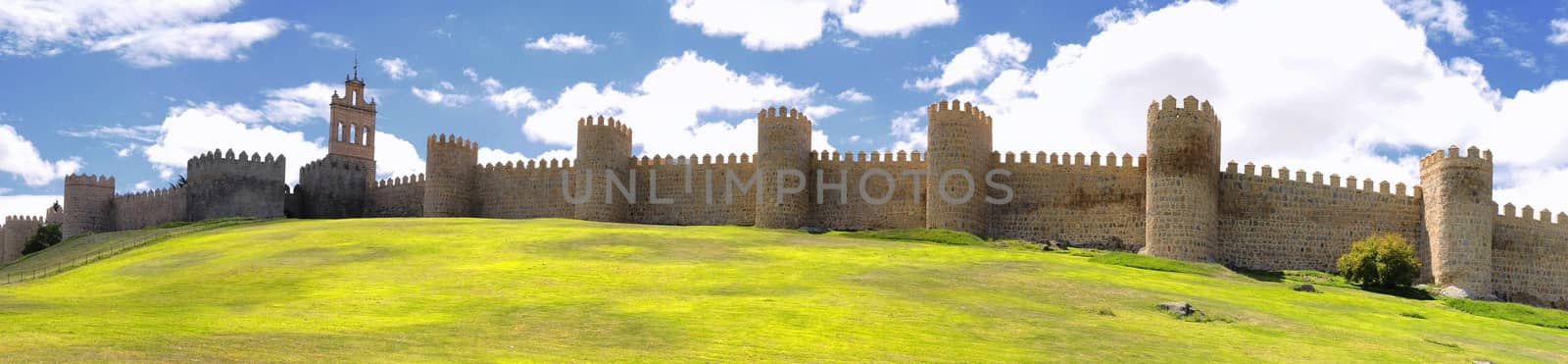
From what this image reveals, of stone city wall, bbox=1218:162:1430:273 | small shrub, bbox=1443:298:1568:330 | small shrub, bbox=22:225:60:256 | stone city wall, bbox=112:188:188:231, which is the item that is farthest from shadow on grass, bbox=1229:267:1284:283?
small shrub, bbox=22:225:60:256

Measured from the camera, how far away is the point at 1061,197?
48.1 meters

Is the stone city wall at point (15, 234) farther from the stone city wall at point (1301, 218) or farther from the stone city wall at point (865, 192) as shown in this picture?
the stone city wall at point (1301, 218)

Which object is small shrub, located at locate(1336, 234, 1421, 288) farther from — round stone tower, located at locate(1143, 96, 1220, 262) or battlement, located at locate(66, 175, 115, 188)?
battlement, located at locate(66, 175, 115, 188)

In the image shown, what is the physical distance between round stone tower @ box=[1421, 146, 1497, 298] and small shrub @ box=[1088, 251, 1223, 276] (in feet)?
27.1

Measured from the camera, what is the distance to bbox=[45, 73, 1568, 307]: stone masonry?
145 ft

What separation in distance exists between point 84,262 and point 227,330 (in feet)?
69.4

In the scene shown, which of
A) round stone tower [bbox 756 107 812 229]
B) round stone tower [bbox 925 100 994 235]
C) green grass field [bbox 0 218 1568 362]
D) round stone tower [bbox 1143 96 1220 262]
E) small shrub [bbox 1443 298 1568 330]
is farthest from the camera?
round stone tower [bbox 756 107 812 229]

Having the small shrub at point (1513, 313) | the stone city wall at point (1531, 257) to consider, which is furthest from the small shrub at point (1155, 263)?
the stone city wall at point (1531, 257)

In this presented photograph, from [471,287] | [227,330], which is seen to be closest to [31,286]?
[471,287]

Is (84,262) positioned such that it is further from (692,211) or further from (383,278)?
(692,211)

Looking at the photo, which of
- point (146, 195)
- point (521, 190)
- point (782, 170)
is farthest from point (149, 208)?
point (782, 170)

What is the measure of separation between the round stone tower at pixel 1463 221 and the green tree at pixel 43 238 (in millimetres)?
62646

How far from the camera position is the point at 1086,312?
26359mm

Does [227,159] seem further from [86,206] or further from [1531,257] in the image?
[1531,257]
